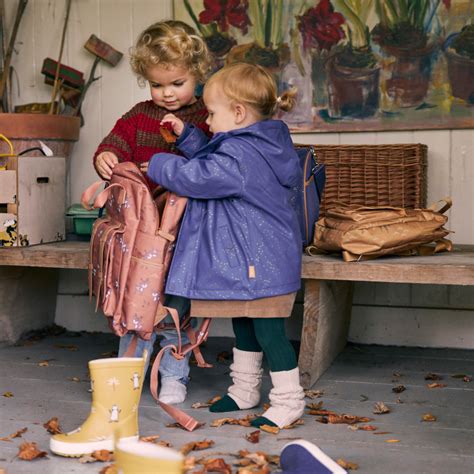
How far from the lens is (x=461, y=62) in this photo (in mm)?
4105

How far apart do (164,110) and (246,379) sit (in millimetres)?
1079

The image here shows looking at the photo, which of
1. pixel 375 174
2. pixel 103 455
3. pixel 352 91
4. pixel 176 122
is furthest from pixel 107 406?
pixel 352 91

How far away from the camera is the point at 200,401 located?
3.36 meters

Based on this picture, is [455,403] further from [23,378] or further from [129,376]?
[23,378]

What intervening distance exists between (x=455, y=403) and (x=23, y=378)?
1.70 metres

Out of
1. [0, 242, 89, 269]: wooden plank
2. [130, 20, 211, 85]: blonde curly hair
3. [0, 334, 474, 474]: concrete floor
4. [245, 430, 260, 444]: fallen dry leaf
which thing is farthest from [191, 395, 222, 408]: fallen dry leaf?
[130, 20, 211, 85]: blonde curly hair

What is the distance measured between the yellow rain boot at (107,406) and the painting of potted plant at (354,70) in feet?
6.58

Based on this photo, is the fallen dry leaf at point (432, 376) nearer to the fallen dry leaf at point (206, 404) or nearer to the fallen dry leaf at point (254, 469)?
the fallen dry leaf at point (206, 404)

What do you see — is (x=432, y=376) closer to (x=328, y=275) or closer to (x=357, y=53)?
(x=328, y=275)

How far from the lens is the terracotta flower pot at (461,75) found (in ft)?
13.4

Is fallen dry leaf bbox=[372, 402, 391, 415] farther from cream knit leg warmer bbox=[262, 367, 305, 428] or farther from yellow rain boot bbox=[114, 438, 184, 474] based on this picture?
yellow rain boot bbox=[114, 438, 184, 474]

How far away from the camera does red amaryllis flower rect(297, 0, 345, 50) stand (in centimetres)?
425

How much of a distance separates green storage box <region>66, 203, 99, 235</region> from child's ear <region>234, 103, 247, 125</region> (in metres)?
1.38

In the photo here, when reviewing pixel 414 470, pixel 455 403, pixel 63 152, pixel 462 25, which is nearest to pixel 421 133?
pixel 462 25
